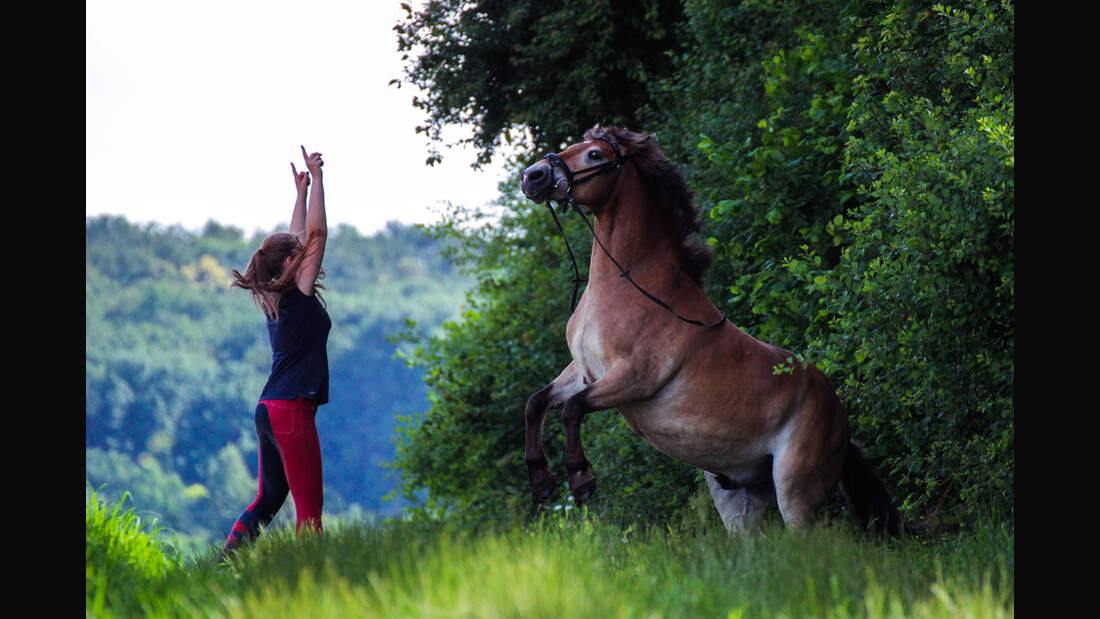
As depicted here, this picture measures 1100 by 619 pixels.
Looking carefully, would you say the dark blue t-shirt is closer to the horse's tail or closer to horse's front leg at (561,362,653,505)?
horse's front leg at (561,362,653,505)

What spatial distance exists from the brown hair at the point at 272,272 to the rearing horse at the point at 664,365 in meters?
1.37

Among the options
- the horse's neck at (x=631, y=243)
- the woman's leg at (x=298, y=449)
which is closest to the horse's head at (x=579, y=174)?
the horse's neck at (x=631, y=243)

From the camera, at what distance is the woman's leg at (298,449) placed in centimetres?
509

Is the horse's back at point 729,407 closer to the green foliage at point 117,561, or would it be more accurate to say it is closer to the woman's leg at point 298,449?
the woman's leg at point 298,449

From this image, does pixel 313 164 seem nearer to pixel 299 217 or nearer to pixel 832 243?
pixel 299 217

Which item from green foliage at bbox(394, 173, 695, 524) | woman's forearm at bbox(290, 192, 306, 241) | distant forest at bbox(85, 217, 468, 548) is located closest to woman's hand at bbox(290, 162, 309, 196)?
woman's forearm at bbox(290, 192, 306, 241)

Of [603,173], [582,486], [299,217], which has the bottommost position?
[582,486]

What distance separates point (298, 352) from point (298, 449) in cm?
48

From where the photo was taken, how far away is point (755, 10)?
9422 mm

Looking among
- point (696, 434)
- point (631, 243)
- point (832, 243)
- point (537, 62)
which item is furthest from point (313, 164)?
point (537, 62)

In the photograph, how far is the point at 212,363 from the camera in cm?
3756

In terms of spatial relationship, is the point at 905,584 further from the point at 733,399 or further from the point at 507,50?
the point at 507,50

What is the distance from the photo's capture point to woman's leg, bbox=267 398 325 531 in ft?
16.7

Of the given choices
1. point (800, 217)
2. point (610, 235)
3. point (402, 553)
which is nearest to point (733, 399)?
point (610, 235)
